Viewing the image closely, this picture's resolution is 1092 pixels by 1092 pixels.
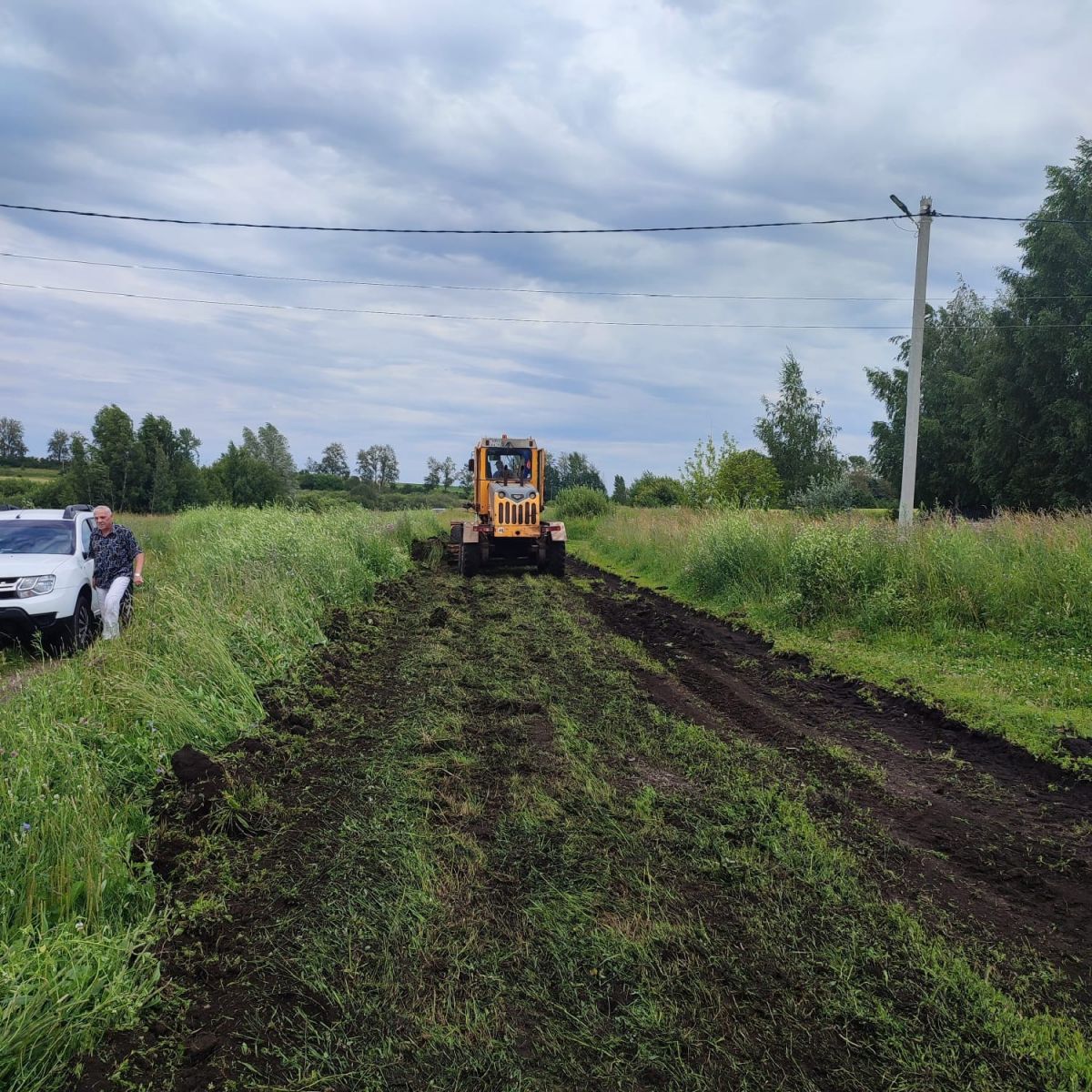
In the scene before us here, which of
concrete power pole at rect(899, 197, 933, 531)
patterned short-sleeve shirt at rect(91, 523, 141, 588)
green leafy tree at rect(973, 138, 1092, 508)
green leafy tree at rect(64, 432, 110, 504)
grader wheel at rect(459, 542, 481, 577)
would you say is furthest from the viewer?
green leafy tree at rect(64, 432, 110, 504)

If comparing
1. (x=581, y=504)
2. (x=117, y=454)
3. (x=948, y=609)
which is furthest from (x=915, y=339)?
(x=117, y=454)

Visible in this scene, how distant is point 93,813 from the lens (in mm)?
3912

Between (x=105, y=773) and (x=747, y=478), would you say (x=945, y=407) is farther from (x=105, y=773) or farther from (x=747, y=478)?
(x=105, y=773)

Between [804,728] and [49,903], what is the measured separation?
17.2 feet

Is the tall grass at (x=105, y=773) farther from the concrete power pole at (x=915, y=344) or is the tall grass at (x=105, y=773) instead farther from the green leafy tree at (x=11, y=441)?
the green leafy tree at (x=11, y=441)

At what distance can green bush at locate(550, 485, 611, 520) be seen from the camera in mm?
36094

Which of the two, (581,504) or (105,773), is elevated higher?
(581,504)

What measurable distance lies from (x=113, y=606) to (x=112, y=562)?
1.97 ft

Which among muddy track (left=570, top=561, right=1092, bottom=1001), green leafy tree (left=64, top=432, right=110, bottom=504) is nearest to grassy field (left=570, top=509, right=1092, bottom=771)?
muddy track (left=570, top=561, right=1092, bottom=1001)

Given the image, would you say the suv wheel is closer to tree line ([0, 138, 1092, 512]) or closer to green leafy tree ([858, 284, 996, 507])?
tree line ([0, 138, 1092, 512])

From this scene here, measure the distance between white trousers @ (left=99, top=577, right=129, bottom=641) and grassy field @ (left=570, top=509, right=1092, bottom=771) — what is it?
25.5ft

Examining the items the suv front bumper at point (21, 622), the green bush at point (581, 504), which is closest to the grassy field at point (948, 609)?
the suv front bumper at point (21, 622)

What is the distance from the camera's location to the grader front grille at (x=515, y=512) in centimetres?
1758

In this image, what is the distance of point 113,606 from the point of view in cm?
851
